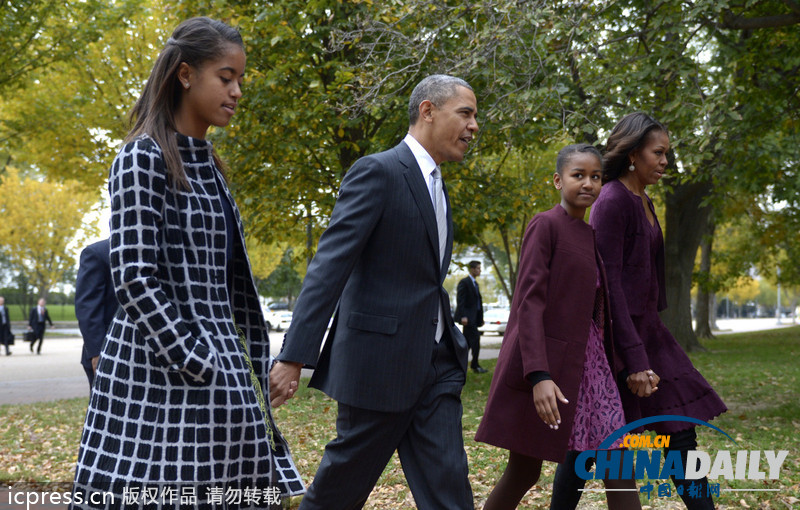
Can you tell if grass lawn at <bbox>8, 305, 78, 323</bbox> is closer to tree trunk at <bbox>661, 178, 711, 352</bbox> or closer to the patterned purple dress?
tree trunk at <bbox>661, 178, 711, 352</bbox>

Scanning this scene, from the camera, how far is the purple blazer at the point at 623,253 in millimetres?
3662

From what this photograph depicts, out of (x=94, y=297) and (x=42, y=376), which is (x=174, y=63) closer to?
(x=94, y=297)

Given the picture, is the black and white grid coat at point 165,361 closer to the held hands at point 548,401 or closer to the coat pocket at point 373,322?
the coat pocket at point 373,322

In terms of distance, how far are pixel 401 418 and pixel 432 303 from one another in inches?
17.8

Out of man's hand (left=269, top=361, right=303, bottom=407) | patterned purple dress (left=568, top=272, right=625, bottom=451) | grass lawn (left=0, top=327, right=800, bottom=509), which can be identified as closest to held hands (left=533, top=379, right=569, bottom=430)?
patterned purple dress (left=568, top=272, right=625, bottom=451)

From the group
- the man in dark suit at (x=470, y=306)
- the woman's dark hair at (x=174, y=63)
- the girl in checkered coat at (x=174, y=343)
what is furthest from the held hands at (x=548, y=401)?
the man in dark suit at (x=470, y=306)

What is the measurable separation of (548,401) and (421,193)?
3.33 ft

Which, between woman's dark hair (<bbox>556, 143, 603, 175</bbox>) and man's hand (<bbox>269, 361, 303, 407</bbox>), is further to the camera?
woman's dark hair (<bbox>556, 143, 603, 175</bbox>)

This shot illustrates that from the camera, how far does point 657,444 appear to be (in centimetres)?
382

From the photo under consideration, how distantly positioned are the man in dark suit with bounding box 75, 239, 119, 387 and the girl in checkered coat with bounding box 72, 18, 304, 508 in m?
3.39

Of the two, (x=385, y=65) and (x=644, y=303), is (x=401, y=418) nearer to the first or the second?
(x=644, y=303)

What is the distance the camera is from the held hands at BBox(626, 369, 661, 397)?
362cm

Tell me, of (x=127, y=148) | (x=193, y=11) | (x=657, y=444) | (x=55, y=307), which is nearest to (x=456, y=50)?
(x=193, y=11)

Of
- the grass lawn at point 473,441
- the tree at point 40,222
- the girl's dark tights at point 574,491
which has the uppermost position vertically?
the tree at point 40,222
